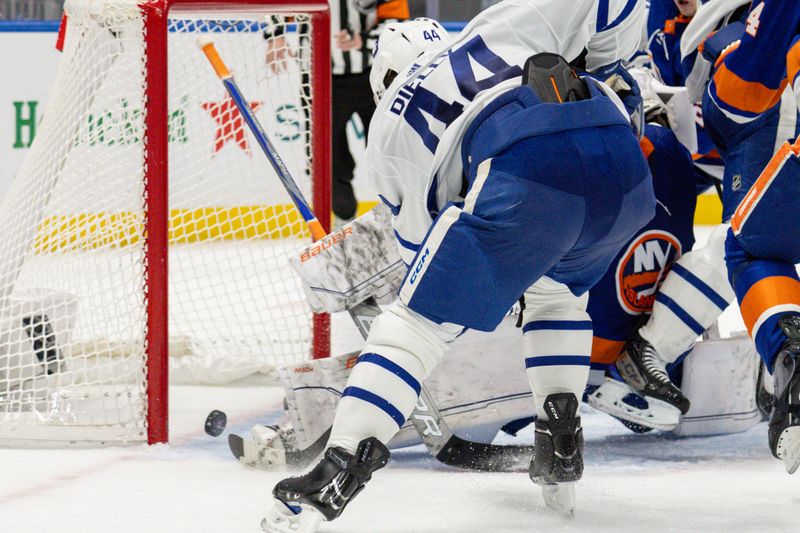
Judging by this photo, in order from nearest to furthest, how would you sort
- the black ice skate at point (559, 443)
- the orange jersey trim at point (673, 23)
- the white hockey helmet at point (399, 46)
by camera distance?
1. the black ice skate at point (559, 443)
2. the white hockey helmet at point (399, 46)
3. the orange jersey trim at point (673, 23)

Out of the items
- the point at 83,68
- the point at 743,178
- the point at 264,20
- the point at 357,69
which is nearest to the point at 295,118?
the point at 357,69

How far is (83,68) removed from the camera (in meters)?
2.85

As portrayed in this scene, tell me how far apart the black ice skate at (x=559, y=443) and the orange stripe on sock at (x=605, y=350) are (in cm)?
59

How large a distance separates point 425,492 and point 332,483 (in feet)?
1.58

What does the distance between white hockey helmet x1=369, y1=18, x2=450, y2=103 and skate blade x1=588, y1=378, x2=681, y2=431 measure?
775 mm

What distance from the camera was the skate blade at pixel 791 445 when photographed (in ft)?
6.54

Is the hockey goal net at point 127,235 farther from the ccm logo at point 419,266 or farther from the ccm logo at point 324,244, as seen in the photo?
the ccm logo at point 419,266

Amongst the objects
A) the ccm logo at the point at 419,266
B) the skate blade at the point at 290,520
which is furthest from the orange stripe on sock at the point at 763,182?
the skate blade at the point at 290,520

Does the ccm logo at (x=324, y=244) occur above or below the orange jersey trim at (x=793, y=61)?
below

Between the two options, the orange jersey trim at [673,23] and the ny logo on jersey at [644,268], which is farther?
the orange jersey trim at [673,23]

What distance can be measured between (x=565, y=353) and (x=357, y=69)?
3.37m

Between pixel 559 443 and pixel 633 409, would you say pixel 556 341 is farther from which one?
pixel 633 409

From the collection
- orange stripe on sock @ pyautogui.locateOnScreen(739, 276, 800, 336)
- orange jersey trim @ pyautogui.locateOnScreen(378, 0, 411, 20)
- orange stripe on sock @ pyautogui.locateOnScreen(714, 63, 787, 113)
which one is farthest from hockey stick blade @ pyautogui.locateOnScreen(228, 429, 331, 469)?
orange jersey trim @ pyautogui.locateOnScreen(378, 0, 411, 20)

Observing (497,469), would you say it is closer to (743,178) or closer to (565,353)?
(565,353)
